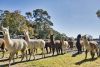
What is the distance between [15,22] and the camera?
69.0 metres

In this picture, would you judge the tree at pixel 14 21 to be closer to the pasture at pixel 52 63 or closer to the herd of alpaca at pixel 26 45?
the herd of alpaca at pixel 26 45

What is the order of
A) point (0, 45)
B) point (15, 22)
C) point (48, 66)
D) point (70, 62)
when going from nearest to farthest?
point (48, 66) < point (70, 62) < point (0, 45) < point (15, 22)

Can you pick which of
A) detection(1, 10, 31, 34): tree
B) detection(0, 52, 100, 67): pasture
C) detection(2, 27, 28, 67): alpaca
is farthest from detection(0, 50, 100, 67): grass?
detection(1, 10, 31, 34): tree

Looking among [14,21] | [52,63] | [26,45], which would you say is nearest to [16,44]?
[26,45]

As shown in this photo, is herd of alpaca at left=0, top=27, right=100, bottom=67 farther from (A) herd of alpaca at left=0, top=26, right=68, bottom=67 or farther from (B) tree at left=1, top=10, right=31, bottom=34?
(B) tree at left=1, top=10, right=31, bottom=34

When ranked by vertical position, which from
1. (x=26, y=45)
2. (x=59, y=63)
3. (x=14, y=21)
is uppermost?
(x=14, y=21)

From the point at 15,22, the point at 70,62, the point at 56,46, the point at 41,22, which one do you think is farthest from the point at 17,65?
the point at 41,22

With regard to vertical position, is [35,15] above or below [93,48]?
above

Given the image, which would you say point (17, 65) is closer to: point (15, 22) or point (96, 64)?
point (96, 64)

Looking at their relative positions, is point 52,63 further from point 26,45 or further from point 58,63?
point 26,45

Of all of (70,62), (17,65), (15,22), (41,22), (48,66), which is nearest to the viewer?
(17,65)

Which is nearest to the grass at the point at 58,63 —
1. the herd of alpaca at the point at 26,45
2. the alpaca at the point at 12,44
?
the alpaca at the point at 12,44

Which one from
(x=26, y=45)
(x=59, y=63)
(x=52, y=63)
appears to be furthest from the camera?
(x=59, y=63)

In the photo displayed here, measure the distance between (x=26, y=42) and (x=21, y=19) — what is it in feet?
161
